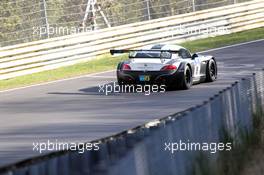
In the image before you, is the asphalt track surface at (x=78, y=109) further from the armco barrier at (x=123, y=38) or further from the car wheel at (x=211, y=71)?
the armco barrier at (x=123, y=38)

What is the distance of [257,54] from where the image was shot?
28219mm

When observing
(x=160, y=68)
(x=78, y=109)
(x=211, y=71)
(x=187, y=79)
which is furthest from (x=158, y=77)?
(x=78, y=109)

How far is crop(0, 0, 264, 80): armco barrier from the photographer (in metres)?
25.9

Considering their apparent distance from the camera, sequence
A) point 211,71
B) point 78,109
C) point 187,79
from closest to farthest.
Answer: point 78,109, point 187,79, point 211,71

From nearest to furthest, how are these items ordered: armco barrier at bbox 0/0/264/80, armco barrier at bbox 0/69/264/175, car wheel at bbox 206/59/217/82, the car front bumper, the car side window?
armco barrier at bbox 0/69/264/175 → the car front bumper → the car side window → car wheel at bbox 206/59/217/82 → armco barrier at bbox 0/0/264/80

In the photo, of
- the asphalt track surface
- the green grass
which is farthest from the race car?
the green grass

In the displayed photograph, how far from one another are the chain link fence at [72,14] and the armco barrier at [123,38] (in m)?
0.74

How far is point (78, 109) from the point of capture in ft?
53.6

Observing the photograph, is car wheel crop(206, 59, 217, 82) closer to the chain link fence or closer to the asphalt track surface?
the asphalt track surface

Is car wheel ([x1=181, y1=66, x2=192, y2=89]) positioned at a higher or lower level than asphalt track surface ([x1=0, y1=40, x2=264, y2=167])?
higher

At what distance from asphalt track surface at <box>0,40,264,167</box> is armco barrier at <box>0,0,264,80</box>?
285cm

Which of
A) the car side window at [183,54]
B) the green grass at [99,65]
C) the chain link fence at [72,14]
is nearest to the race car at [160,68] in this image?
the car side window at [183,54]

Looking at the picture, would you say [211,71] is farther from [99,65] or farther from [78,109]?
[99,65]

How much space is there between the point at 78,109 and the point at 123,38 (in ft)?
46.9
